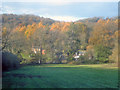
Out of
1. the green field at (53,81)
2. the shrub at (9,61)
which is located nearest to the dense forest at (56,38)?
the shrub at (9,61)

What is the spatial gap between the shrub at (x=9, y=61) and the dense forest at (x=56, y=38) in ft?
0.63

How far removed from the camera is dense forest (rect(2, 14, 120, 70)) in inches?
242

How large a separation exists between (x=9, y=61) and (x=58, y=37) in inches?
105

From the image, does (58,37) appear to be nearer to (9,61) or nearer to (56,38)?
(56,38)

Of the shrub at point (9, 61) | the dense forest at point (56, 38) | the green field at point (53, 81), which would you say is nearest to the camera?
the green field at point (53, 81)

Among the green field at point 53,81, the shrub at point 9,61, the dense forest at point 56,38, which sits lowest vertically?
the green field at point 53,81

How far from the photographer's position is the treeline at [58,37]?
6.16 meters

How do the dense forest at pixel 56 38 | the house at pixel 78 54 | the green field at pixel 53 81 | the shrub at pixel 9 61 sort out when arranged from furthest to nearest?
the house at pixel 78 54
the dense forest at pixel 56 38
the shrub at pixel 9 61
the green field at pixel 53 81

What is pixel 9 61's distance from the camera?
5.38 metres

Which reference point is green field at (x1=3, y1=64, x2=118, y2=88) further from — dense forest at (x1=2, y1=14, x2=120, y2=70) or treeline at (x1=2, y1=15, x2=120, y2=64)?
treeline at (x1=2, y1=15, x2=120, y2=64)

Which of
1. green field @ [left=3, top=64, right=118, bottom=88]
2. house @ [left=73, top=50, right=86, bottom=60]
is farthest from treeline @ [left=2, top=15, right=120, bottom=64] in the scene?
green field @ [left=3, top=64, right=118, bottom=88]

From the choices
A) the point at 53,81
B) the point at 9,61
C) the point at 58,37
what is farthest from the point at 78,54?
the point at 9,61

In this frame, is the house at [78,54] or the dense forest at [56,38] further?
the house at [78,54]

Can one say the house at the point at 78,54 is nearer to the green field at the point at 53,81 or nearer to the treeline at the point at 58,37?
the treeline at the point at 58,37
